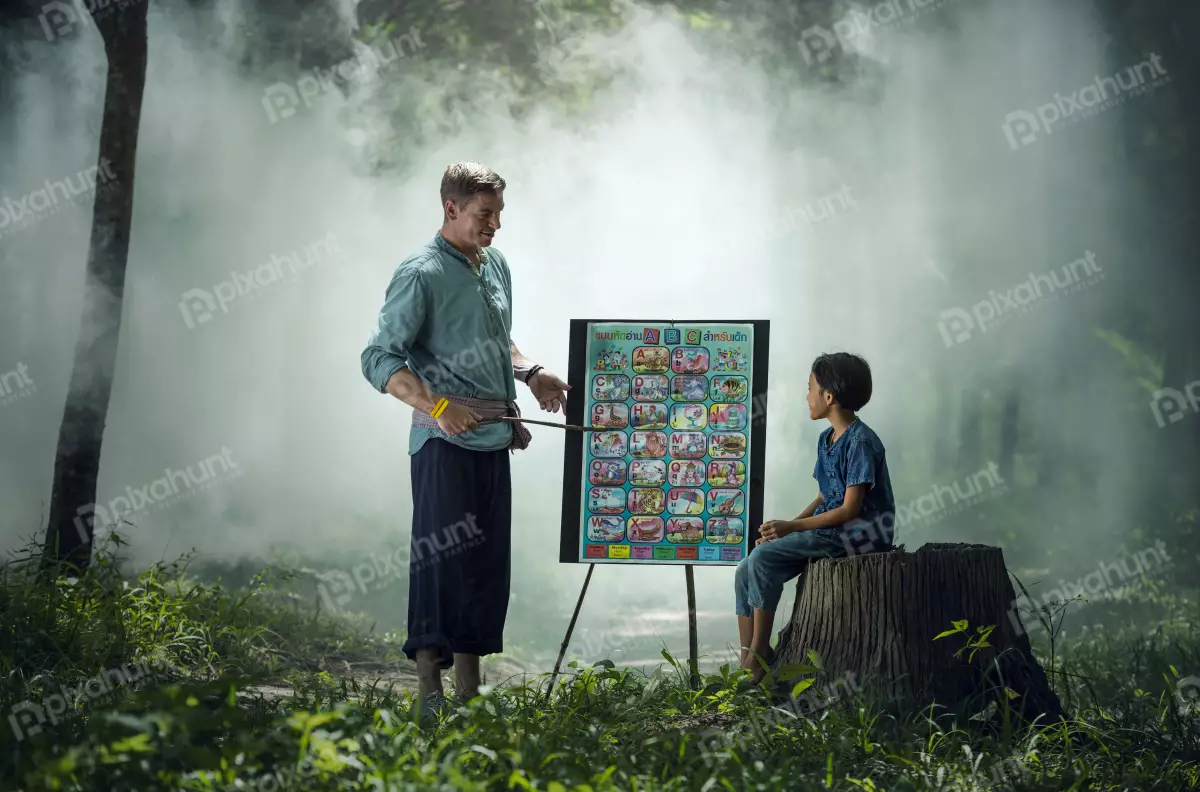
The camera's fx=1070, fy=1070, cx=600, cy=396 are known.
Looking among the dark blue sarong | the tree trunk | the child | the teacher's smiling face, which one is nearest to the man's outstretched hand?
the dark blue sarong

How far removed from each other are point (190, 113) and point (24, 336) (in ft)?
6.84

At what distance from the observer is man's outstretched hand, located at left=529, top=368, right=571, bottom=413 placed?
12.9ft

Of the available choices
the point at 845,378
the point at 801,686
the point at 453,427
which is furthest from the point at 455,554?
the point at 845,378

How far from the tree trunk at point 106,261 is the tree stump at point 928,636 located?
4188 millimetres

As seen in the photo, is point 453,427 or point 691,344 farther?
point 691,344

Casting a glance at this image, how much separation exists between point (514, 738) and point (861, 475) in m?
1.52

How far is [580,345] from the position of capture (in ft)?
13.4

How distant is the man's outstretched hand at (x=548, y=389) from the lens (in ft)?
12.9

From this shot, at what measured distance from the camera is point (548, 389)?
13.0ft

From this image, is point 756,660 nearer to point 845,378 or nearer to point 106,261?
point 845,378

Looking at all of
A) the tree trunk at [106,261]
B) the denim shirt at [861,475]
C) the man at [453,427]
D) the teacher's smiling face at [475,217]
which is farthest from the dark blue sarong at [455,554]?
the tree trunk at [106,261]

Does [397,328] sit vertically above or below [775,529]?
above

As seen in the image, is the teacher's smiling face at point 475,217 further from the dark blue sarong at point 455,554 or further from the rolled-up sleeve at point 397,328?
the dark blue sarong at point 455,554

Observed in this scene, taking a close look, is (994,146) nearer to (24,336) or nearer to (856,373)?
(856,373)
